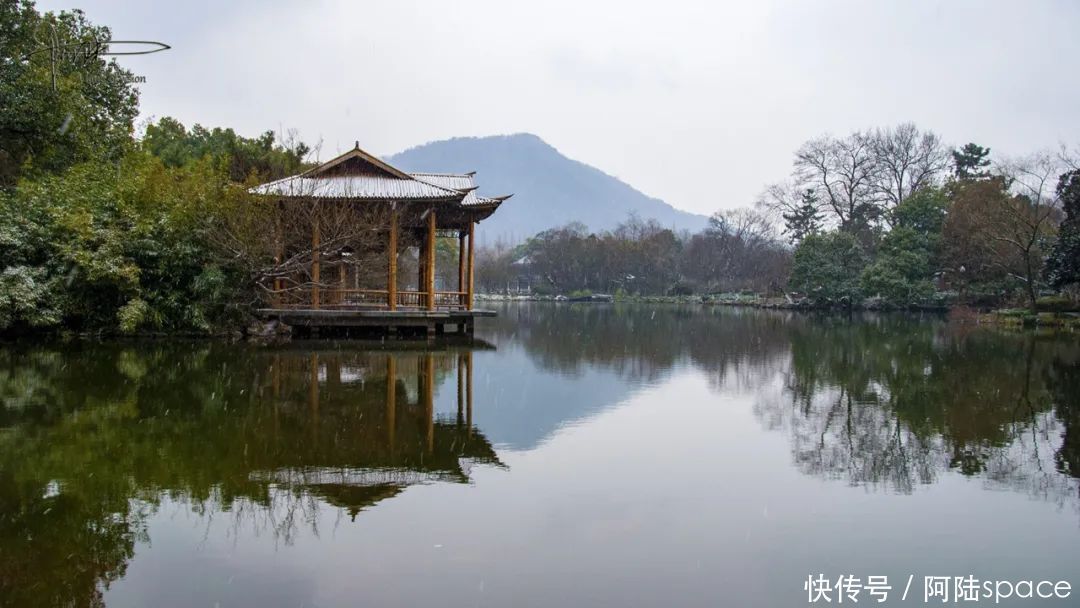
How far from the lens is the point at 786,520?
16.8 ft

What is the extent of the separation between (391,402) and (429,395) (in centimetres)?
82

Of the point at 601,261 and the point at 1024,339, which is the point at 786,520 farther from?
the point at 601,261

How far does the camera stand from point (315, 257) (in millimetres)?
17531

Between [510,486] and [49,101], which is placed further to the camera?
[49,101]

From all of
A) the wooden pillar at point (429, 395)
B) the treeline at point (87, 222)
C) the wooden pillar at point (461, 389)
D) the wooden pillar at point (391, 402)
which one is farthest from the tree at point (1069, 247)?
the treeline at point (87, 222)

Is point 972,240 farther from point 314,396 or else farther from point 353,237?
point 314,396

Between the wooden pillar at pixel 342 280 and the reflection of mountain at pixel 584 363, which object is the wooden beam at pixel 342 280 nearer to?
the wooden pillar at pixel 342 280

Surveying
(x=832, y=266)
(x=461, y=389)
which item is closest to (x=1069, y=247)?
(x=832, y=266)

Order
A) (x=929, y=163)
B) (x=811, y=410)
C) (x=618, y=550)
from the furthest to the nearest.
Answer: (x=929, y=163) < (x=811, y=410) < (x=618, y=550)

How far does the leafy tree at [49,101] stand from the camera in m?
17.0

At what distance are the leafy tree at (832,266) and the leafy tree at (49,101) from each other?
3228 cm

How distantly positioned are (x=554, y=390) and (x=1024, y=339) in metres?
15.5

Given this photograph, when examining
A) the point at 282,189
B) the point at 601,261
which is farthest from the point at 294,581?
the point at 601,261

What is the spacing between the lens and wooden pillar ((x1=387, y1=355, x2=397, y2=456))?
7.29m
